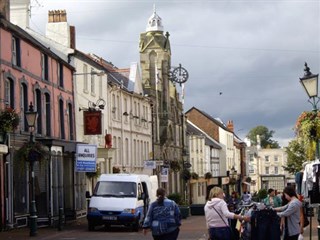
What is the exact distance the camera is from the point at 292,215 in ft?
46.4

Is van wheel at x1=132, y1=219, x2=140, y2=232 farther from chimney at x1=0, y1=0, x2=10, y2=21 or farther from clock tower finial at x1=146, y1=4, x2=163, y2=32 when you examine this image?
clock tower finial at x1=146, y1=4, x2=163, y2=32

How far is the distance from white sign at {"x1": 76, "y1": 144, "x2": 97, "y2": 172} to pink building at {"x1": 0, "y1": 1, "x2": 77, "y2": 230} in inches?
32.7

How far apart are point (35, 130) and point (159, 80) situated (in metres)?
33.0

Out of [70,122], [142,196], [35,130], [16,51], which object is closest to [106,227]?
[142,196]

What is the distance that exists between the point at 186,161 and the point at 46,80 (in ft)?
131

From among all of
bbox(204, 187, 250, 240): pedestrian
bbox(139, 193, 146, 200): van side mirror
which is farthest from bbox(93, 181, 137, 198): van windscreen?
bbox(204, 187, 250, 240): pedestrian

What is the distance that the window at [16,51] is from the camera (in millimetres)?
31000

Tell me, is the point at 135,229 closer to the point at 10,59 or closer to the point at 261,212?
the point at 10,59

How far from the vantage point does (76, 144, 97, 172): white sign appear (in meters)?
33.2

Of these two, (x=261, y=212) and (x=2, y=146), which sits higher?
(x=2, y=146)

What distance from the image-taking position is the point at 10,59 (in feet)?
99.8

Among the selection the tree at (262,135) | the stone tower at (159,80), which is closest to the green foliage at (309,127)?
the stone tower at (159,80)

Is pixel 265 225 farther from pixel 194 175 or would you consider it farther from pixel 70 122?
pixel 194 175

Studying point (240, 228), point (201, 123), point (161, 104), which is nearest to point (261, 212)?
point (240, 228)
